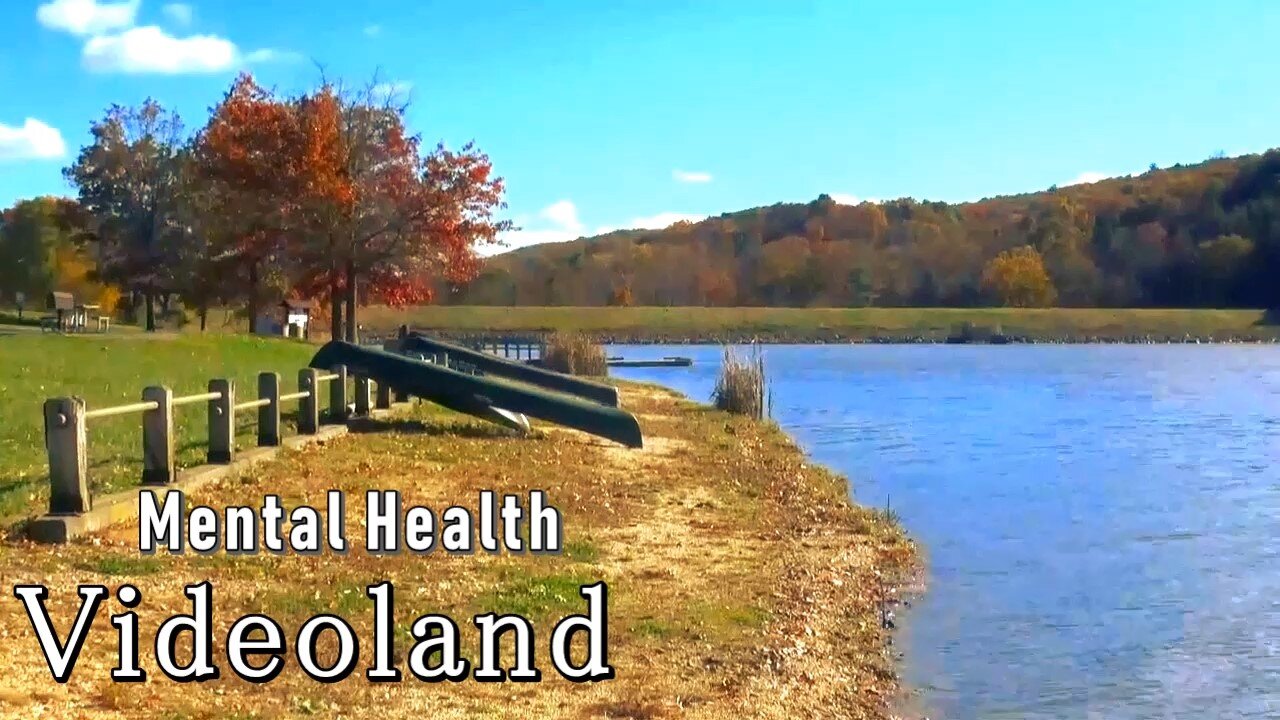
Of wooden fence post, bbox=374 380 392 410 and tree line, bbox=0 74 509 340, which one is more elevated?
tree line, bbox=0 74 509 340

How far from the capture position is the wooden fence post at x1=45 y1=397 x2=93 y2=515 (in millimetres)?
11039

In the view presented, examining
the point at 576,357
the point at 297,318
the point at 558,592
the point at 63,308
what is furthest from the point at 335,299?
the point at 558,592

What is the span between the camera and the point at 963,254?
547 feet

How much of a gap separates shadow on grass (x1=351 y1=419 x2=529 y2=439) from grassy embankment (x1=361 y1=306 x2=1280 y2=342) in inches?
3369

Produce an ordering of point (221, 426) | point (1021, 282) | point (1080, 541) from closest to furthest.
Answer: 1. point (221, 426)
2. point (1080, 541)
3. point (1021, 282)

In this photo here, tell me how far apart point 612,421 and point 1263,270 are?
119 metres

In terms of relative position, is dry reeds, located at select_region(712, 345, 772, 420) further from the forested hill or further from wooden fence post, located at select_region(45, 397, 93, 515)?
the forested hill

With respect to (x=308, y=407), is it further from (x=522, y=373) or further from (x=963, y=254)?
(x=963, y=254)

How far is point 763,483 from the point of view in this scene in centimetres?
2041

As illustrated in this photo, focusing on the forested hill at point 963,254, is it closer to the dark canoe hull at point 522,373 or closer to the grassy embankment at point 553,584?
the dark canoe hull at point 522,373

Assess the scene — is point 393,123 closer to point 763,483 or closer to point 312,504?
point 763,483

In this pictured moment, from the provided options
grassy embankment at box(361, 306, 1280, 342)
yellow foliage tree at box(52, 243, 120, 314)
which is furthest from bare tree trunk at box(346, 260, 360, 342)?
grassy embankment at box(361, 306, 1280, 342)

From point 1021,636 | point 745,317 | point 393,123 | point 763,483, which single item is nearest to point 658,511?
point 763,483

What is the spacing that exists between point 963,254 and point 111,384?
15265 cm
